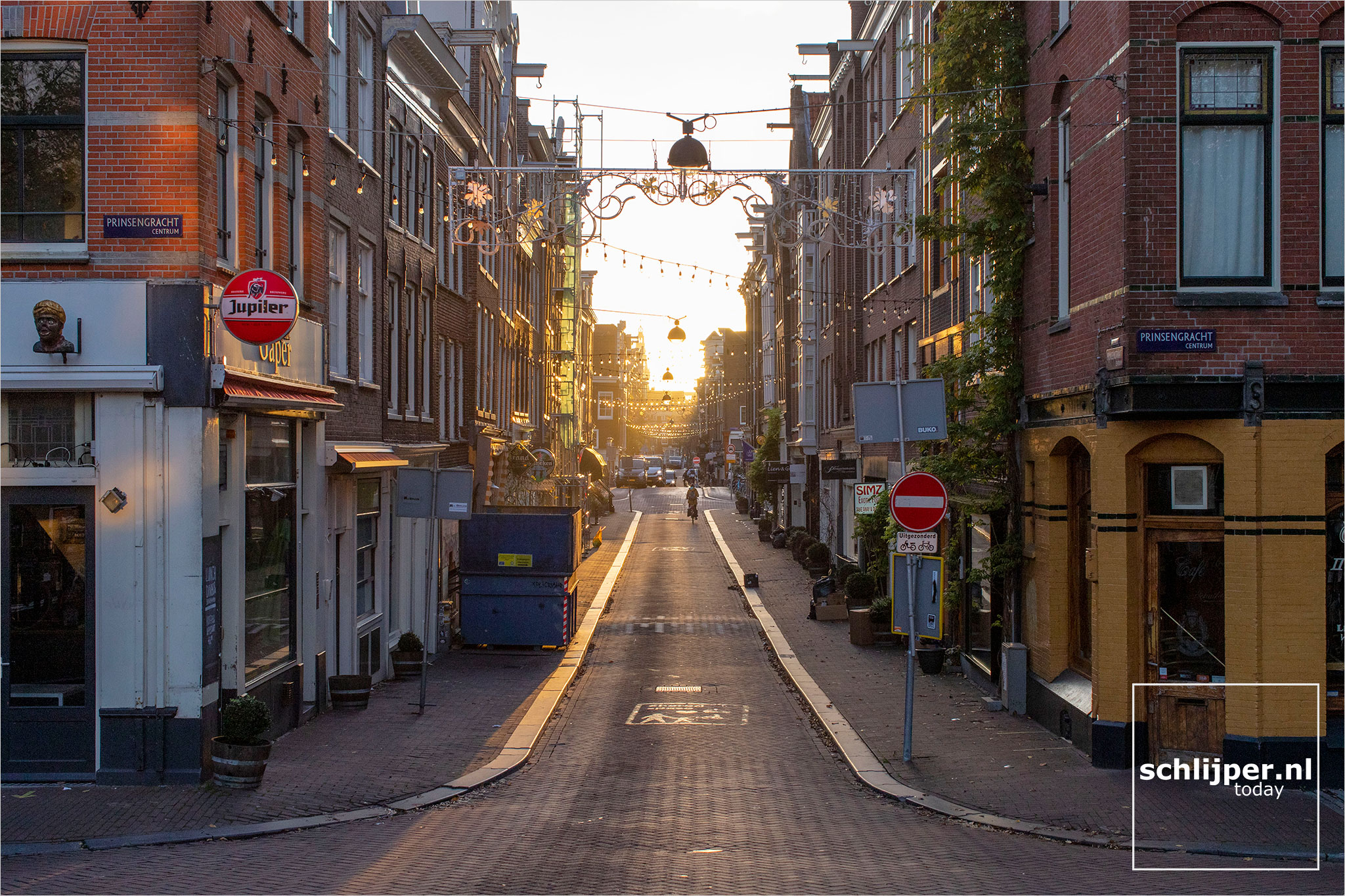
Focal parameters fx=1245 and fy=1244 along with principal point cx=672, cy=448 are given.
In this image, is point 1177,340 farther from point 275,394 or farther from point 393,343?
point 393,343

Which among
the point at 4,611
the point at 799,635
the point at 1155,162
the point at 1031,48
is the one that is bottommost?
the point at 799,635

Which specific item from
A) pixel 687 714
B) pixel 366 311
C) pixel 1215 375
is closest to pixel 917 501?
pixel 1215 375

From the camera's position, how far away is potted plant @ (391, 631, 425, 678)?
18641mm

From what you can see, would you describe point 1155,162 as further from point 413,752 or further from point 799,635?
point 799,635

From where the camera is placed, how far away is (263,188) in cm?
1375

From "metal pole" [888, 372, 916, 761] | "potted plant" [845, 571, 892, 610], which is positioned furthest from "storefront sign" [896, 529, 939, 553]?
"potted plant" [845, 571, 892, 610]

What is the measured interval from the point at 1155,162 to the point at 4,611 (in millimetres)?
11386

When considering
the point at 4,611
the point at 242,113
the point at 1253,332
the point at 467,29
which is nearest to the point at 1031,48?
the point at 1253,332

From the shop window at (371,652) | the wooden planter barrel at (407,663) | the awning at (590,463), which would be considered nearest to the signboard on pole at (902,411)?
the shop window at (371,652)

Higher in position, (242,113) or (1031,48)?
(1031,48)

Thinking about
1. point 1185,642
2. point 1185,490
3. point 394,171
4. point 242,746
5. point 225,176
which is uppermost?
point 394,171

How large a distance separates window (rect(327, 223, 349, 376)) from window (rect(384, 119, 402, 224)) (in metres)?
2.61

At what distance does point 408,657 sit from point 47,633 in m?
7.71

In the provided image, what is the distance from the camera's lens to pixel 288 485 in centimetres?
1438
